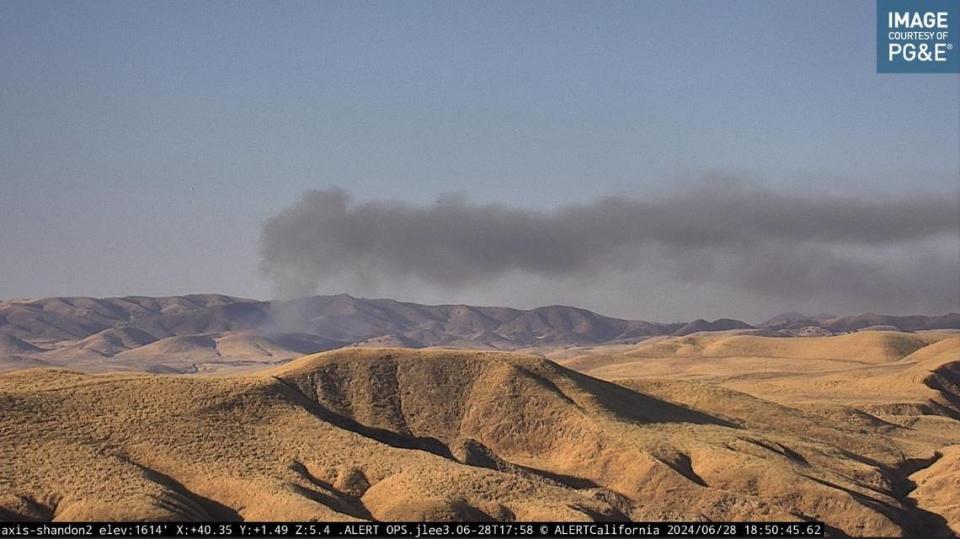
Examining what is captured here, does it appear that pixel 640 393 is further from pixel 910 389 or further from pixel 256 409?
pixel 910 389

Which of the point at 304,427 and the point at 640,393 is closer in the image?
the point at 304,427

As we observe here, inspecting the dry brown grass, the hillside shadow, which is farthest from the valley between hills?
the hillside shadow

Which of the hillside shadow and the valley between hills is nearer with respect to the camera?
the valley between hills

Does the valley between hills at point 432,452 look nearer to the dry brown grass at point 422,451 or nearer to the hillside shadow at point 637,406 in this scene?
the dry brown grass at point 422,451

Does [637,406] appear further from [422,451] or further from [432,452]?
[422,451]

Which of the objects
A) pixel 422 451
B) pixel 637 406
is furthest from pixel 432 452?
pixel 637 406

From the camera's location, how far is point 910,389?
160m

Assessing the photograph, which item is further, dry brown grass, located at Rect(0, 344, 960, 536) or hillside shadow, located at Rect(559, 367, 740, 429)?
hillside shadow, located at Rect(559, 367, 740, 429)

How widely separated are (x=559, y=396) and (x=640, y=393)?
1324 cm

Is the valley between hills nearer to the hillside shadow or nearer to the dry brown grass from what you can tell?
the dry brown grass

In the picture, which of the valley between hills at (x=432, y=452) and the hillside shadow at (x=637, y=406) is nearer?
the valley between hills at (x=432, y=452)

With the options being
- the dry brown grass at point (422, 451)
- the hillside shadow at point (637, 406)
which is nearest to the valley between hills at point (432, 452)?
the dry brown grass at point (422, 451)

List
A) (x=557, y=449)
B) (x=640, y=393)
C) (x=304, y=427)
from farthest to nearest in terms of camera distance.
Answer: (x=640, y=393)
(x=557, y=449)
(x=304, y=427)

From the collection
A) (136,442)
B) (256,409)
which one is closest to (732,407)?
(256,409)
